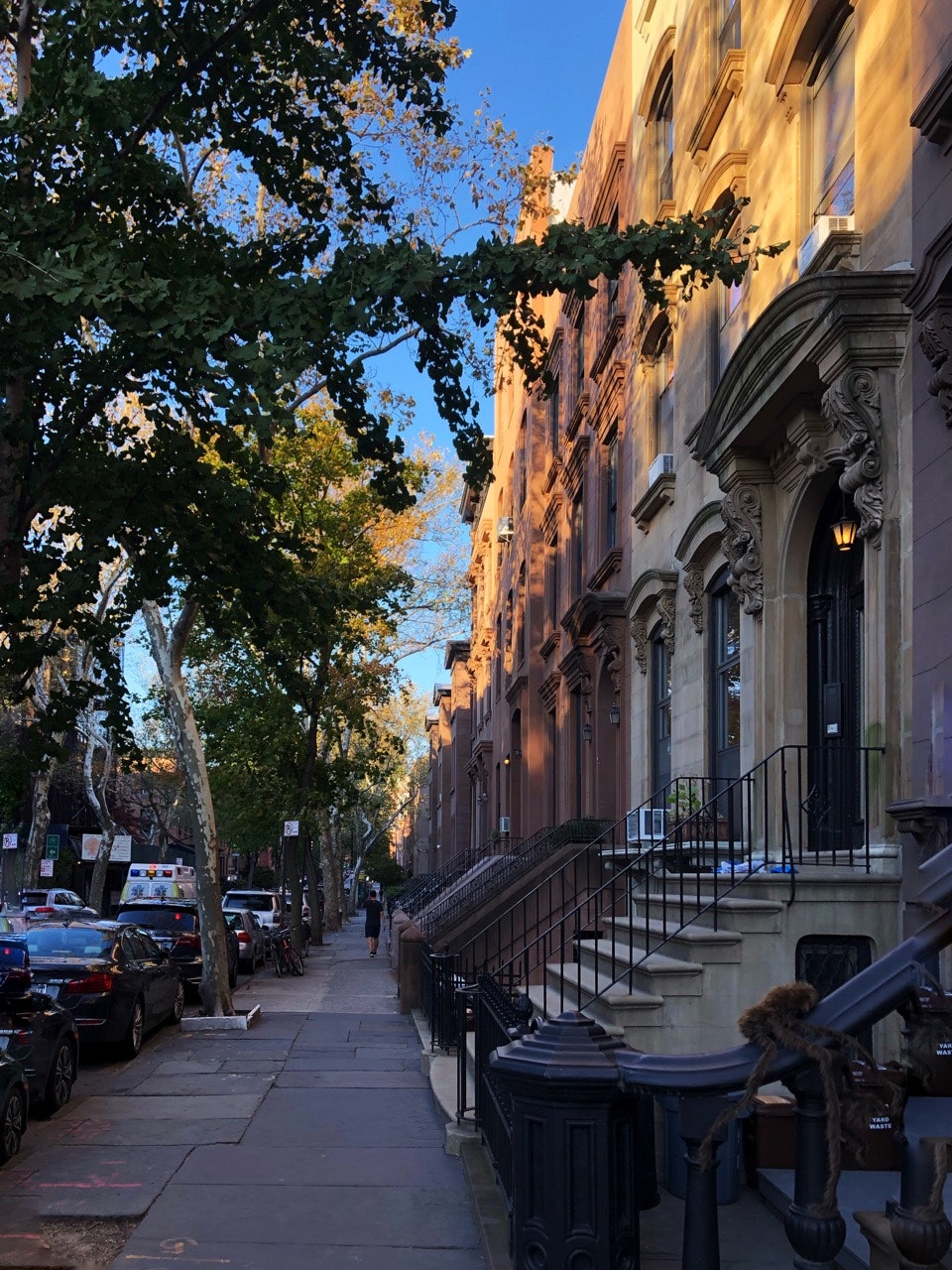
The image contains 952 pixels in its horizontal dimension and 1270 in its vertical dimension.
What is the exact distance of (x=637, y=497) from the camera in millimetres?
18562

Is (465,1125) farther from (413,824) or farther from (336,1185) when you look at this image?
(413,824)

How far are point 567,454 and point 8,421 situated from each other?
1663cm

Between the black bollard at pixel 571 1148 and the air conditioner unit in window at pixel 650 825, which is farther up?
the air conditioner unit in window at pixel 650 825

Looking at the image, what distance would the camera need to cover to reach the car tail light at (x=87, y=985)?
14.9 metres

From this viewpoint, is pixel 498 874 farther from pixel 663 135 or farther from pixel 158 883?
pixel 158 883

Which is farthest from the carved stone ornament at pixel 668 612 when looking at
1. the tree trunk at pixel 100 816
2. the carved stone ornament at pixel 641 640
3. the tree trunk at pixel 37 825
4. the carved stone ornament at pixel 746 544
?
the tree trunk at pixel 100 816

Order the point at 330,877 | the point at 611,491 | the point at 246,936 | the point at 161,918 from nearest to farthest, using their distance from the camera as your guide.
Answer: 1. the point at 611,491
2. the point at 161,918
3. the point at 246,936
4. the point at 330,877

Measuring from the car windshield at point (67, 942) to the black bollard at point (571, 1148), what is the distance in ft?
38.6

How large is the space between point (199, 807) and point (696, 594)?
8002 millimetres

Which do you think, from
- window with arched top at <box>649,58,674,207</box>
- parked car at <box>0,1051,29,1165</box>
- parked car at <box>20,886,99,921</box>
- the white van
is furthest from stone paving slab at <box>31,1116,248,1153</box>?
the white van

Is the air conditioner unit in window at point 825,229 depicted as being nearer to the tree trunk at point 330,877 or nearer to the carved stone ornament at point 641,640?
the carved stone ornament at point 641,640

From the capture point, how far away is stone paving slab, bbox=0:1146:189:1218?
8.47 m

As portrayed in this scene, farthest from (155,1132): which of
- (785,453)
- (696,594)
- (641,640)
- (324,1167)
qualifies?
(641,640)

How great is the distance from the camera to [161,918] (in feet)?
74.1
